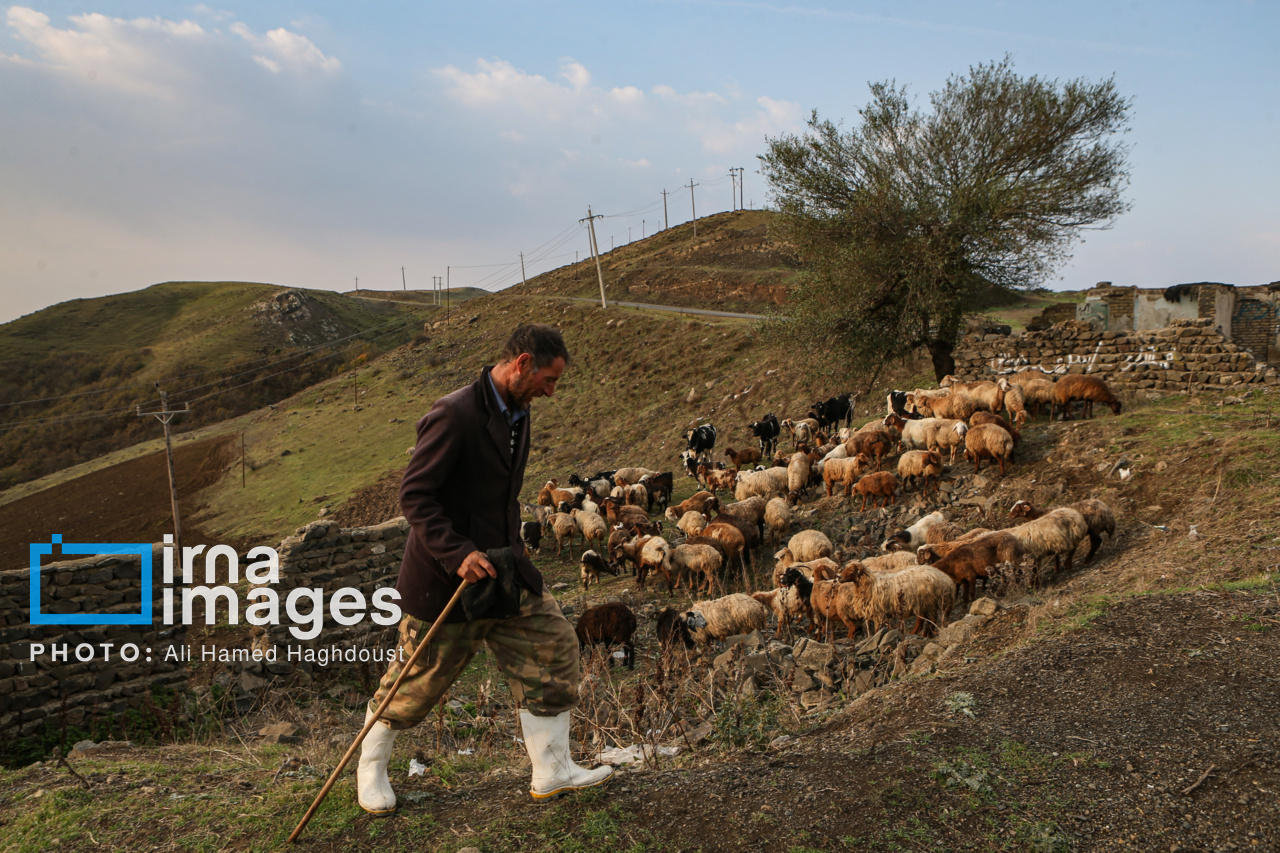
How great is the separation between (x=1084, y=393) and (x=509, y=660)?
40.3 feet

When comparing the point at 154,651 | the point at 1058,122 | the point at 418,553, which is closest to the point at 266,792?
the point at 418,553

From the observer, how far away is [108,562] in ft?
25.3

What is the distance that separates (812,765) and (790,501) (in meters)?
10.0

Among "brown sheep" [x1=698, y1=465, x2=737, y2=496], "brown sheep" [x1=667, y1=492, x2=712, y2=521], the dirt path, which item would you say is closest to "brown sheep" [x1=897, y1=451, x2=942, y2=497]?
"brown sheep" [x1=667, y1=492, x2=712, y2=521]

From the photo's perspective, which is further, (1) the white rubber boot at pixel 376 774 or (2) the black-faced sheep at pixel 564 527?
(2) the black-faced sheep at pixel 564 527

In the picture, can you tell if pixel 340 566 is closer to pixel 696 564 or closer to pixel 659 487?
pixel 696 564

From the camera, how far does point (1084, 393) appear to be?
12242mm

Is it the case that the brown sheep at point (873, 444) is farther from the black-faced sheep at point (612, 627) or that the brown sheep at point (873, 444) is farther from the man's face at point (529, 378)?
→ the man's face at point (529, 378)

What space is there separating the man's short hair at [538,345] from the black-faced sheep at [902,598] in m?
5.49

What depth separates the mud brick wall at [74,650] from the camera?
23.0 feet

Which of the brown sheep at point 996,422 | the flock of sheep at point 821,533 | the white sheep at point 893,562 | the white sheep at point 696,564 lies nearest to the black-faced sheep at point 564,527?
the flock of sheep at point 821,533

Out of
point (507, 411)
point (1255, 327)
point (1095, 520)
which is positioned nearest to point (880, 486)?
point (1095, 520)

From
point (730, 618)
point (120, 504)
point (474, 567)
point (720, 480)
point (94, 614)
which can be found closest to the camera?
point (474, 567)

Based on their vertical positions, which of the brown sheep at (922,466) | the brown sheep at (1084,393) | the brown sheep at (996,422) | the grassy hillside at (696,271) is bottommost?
the brown sheep at (922,466)
